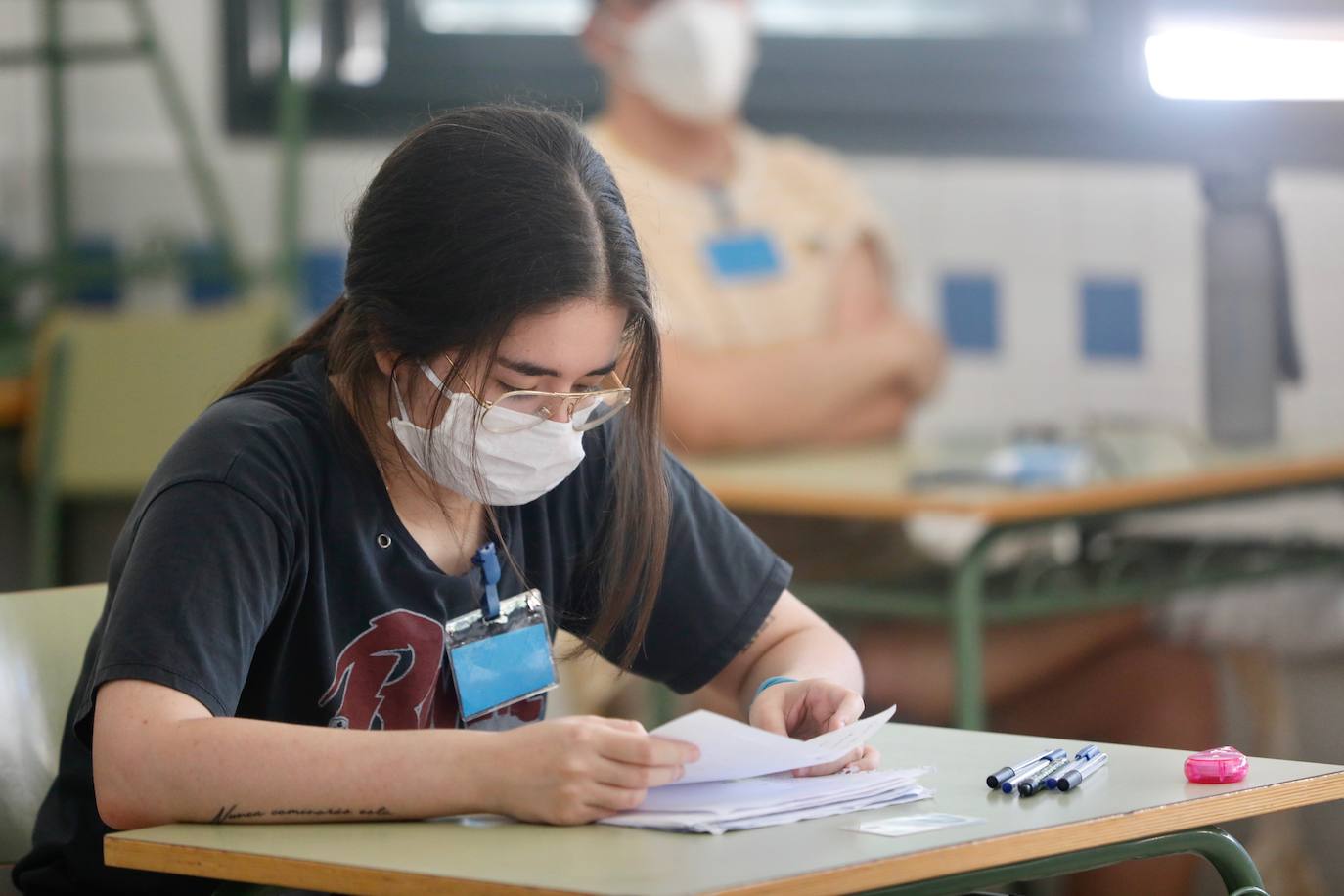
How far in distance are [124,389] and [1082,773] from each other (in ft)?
9.00

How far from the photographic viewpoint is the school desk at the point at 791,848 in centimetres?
95

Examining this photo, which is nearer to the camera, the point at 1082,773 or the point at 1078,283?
the point at 1082,773

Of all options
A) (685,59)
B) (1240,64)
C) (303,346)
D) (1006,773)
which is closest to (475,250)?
(303,346)

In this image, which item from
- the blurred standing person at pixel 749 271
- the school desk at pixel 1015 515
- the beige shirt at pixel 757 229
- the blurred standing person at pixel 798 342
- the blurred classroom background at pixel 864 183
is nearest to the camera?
the school desk at pixel 1015 515

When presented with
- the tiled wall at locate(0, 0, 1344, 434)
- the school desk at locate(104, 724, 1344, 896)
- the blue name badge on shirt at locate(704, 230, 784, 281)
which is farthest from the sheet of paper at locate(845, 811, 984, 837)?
the tiled wall at locate(0, 0, 1344, 434)

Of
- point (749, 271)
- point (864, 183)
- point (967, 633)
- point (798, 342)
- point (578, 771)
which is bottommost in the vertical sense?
point (967, 633)

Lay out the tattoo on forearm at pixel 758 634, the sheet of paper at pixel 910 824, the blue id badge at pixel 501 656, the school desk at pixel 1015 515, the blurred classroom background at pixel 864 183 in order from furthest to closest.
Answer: the blurred classroom background at pixel 864 183 < the school desk at pixel 1015 515 < the tattoo on forearm at pixel 758 634 < the blue id badge at pixel 501 656 < the sheet of paper at pixel 910 824

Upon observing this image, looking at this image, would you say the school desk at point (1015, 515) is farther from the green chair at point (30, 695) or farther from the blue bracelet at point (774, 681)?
the green chair at point (30, 695)

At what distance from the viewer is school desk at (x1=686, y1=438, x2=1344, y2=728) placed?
7.66 feet

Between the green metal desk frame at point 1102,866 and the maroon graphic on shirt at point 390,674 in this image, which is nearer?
the green metal desk frame at point 1102,866

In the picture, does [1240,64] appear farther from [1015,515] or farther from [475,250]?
[475,250]

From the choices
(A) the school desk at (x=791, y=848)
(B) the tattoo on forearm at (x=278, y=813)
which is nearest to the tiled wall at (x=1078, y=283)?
(A) the school desk at (x=791, y=848)

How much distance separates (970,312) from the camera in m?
3.79

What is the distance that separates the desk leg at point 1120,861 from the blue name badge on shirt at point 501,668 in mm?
417
